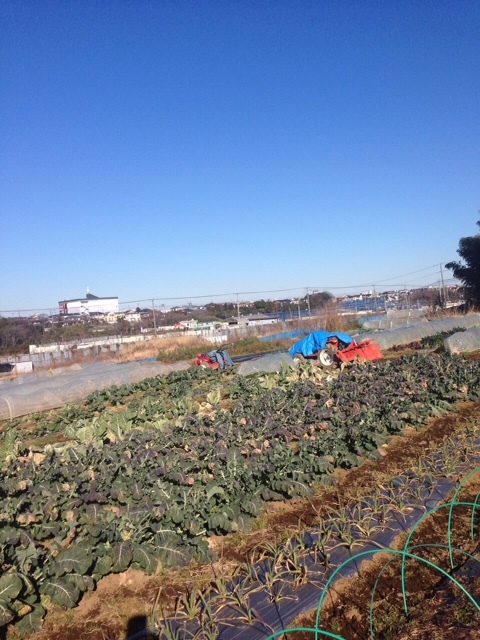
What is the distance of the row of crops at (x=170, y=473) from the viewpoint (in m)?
3.66

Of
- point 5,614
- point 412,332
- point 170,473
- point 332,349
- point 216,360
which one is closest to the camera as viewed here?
point 5,614

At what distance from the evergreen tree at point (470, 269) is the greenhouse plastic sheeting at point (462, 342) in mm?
17203

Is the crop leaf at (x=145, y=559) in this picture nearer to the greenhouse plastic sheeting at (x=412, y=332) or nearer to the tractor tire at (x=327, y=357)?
the tractor tire at (x=327, y=357)

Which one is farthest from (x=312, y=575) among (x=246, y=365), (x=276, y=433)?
(x=246, y=365)

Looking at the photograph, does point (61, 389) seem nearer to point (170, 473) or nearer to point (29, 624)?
point (170, 473)

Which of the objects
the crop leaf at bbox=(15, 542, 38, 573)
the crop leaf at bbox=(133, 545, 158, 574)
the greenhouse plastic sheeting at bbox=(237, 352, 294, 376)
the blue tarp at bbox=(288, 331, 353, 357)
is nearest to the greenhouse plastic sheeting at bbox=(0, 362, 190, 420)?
the greenhouse plastic sheeting at bbox=(237, 352, 294, 376)

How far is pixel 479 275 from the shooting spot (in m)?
33.8

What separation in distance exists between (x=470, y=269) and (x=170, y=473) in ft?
111

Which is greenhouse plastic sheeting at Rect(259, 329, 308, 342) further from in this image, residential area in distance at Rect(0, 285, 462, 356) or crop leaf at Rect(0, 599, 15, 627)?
crop leaf at Rect(0, 599, 15, 627)

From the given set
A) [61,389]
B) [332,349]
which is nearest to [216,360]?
[332,349]

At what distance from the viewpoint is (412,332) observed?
21703 mm

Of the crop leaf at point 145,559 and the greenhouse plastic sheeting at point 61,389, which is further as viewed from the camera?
the greenhouse plastic sheeting at point 61,389

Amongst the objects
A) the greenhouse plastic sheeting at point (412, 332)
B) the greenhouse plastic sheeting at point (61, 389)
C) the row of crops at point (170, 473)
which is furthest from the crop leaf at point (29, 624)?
the greenhouse plastic sheeting at point (412, 332)

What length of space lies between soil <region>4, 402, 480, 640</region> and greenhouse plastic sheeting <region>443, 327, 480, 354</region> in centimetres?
1312
